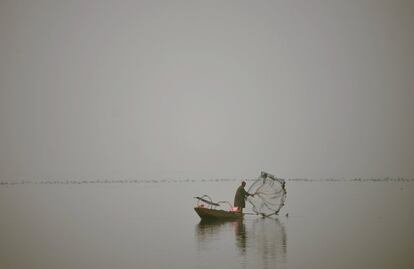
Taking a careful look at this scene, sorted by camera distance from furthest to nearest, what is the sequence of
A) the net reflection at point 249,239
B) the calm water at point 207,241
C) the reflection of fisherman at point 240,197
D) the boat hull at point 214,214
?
the reflection of fisherman at point 240,197, the boat hull at point 214,214, the net reflection at point 249,239, the calm water at point 207,241

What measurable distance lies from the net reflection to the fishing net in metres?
1.42

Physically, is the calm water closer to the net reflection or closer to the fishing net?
the net reflection

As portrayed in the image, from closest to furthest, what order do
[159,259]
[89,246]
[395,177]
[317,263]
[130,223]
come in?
[317,263] < [159,259] < [89,246] < [130,223] < [395,177]

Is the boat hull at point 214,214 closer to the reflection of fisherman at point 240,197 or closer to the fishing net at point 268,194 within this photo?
the reflection of fisherman at point 240,197

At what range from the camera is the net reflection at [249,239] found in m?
19.0

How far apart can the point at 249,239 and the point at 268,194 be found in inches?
355

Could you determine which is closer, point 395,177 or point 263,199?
point 263,199

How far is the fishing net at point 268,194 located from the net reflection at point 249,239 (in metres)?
1.42

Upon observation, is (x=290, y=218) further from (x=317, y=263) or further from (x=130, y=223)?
(x=317, y=263)

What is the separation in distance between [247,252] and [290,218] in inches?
496

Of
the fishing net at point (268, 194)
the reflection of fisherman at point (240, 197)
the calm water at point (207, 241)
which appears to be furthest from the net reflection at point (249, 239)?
the fishing net at point (268, 194)

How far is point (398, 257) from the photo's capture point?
62.1ft

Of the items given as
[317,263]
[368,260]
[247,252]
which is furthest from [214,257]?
[368,260]

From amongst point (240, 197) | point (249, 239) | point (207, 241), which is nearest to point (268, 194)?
point (240, 197)
